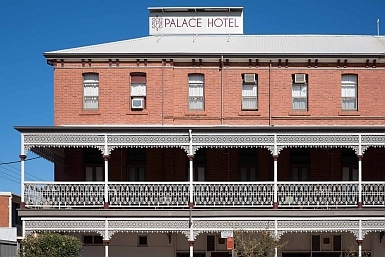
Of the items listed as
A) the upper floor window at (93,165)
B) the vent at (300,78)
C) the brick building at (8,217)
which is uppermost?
the vent at (300,78)

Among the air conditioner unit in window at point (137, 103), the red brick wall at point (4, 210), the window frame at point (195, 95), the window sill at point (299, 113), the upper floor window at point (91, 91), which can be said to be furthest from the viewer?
the red brick wall at point (4, 210)

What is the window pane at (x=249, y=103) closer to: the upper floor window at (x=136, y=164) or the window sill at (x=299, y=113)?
the window sill at (x=299, y=113)

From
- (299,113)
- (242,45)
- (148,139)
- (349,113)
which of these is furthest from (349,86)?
(148,139)

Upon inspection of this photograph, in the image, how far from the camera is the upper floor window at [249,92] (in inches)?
1358

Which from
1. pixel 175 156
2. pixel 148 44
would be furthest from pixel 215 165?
pixel 148 44

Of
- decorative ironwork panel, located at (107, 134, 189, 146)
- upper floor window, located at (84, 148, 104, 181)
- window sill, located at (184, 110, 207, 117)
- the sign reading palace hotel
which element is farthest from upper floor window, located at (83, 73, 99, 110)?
the sign reading palace hotel

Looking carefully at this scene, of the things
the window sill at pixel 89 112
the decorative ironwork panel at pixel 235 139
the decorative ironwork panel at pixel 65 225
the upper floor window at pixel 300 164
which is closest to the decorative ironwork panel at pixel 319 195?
the decorative ironwork panel at pixel 235 139

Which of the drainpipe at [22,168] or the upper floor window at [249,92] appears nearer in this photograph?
the drainpipe at [22,168]

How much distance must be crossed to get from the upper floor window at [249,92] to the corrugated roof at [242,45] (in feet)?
3.87

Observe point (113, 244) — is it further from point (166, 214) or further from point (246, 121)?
point (246, 121)

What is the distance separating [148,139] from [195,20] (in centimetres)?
984

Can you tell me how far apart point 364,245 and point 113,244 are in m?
10.9

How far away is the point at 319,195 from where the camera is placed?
31391 mm

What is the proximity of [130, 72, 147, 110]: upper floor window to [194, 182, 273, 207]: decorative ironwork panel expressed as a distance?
16.4ft
